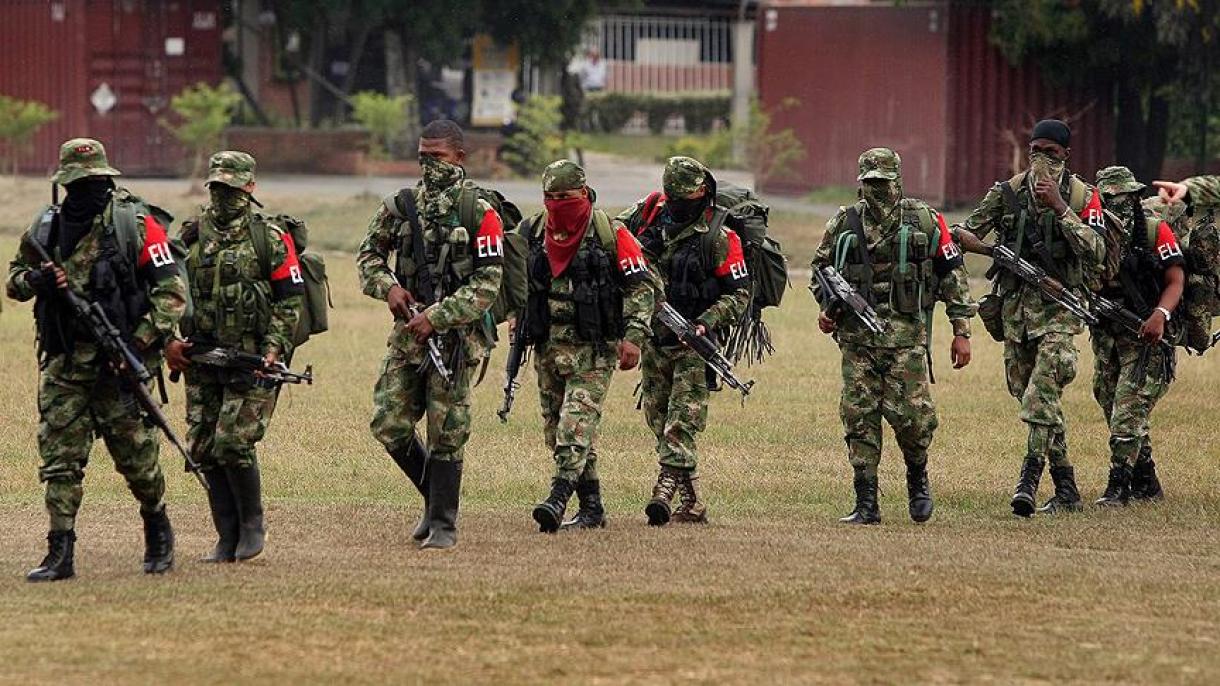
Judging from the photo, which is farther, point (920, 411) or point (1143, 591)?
point (920, 411)

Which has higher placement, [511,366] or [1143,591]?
[511,366]

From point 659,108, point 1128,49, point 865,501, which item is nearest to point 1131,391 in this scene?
point 865,501

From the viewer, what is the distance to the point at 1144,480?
1220 centimetres

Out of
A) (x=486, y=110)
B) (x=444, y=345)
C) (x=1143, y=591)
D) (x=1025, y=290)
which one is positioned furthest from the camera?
(x=486, y=110)

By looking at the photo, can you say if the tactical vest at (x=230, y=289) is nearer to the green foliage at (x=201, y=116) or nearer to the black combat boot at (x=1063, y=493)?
the black combat boot at (x=1063, y=493)

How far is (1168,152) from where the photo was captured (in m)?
32.4

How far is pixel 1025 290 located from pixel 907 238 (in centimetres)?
91

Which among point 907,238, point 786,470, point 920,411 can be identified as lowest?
point 786,470

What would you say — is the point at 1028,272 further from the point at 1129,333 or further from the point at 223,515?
the point at 223,515

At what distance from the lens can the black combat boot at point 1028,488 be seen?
11.2m

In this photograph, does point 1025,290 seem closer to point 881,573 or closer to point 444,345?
point 881,573

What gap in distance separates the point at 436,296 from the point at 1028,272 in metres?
3.29

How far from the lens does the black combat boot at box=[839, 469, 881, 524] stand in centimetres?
1104

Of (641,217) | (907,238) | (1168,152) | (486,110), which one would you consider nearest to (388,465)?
(641,217)
